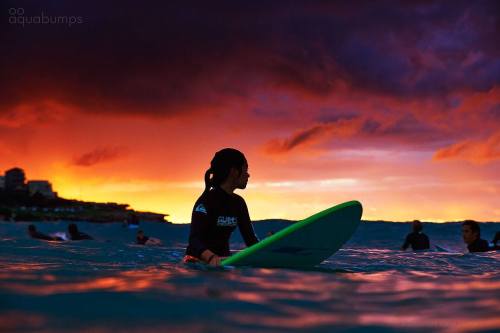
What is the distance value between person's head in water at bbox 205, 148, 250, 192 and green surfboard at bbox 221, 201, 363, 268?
770 millimetres

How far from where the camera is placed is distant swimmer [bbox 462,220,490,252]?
32.9ft

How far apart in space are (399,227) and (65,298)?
43.1 metres

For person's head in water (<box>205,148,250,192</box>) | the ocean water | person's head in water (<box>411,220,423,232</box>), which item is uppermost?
person's head in water (<box>205,148,250,192</box>)

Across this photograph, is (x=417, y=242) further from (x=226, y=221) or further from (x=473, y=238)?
(x=226, y=221)

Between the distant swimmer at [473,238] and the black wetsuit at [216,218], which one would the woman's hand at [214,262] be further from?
the distant swimmer at [473,238]

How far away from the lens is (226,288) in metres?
3.78

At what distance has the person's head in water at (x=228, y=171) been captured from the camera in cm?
Answer: 583

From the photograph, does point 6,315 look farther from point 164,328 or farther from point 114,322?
point 164,328

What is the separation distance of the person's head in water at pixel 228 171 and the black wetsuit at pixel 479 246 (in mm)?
6289

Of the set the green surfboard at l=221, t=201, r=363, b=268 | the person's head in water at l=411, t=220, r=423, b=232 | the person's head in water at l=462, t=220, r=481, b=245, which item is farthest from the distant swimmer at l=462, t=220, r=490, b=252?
the green surfboard at l=221, t=201, r=363, b=268

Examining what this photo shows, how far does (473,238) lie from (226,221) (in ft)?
21.4

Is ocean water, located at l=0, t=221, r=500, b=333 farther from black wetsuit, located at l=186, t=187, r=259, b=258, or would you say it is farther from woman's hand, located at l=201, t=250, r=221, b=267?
black wetsuit, located at l=186, t=187, r=259, b=258

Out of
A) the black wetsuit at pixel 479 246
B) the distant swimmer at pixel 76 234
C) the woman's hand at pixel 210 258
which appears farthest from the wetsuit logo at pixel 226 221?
the distant swimmer at pixel 76 234

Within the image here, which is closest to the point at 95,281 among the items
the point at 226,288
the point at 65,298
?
the point at 65,298
